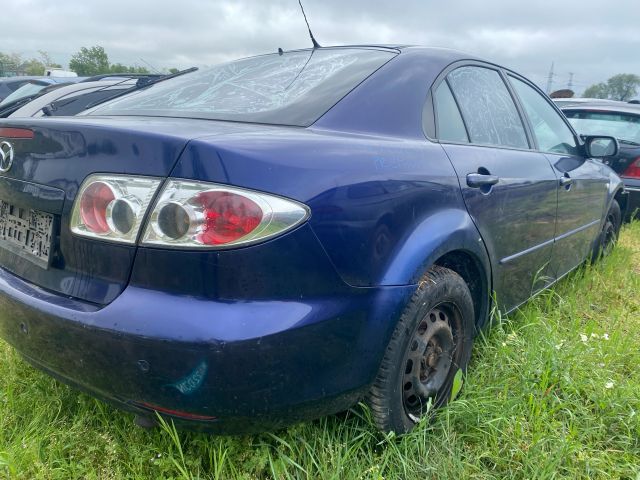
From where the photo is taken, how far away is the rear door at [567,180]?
9.61 ft

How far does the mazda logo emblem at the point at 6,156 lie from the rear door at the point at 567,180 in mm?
2427

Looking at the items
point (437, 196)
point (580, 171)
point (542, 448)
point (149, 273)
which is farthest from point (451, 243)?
point (580, 171)

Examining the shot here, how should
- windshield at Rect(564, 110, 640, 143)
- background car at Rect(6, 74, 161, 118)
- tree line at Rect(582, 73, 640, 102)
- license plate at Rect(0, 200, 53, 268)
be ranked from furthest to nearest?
tree line at Rect(582, 73, 640, 102) → windshield at Rect(564, 110, 640, 143) → background car at Rect(6, 74, 161, 118) → license plate at Rect(0, 200, 53, 268)

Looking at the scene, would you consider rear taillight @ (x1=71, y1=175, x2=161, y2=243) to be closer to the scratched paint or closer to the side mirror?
the scratched paint

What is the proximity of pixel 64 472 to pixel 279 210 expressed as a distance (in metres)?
1.13

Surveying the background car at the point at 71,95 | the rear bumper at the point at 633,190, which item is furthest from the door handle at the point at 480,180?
the rear bumper at the point at 633,190

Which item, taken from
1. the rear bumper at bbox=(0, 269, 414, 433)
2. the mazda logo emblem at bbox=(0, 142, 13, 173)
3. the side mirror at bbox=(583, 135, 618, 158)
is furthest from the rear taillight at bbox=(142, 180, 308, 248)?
the side mirror at bbox=(583, 135, 618, 158)

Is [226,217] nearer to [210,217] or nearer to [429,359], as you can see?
[210,217]

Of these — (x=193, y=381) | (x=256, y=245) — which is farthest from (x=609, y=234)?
(x=193, y=381)

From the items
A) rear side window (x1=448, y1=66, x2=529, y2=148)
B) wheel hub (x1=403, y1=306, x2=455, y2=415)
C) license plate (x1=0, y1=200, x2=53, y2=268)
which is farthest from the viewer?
rear side window (x1=448, y1=66, x2=529, y2=148)

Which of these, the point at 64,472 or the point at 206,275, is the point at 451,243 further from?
the point at 64,472

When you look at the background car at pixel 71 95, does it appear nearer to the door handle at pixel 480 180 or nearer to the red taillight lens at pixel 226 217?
the door handle at pixel 480 180

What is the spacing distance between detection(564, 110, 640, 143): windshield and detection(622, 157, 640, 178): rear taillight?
1.11ft

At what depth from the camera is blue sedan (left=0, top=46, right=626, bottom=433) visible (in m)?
1.31
